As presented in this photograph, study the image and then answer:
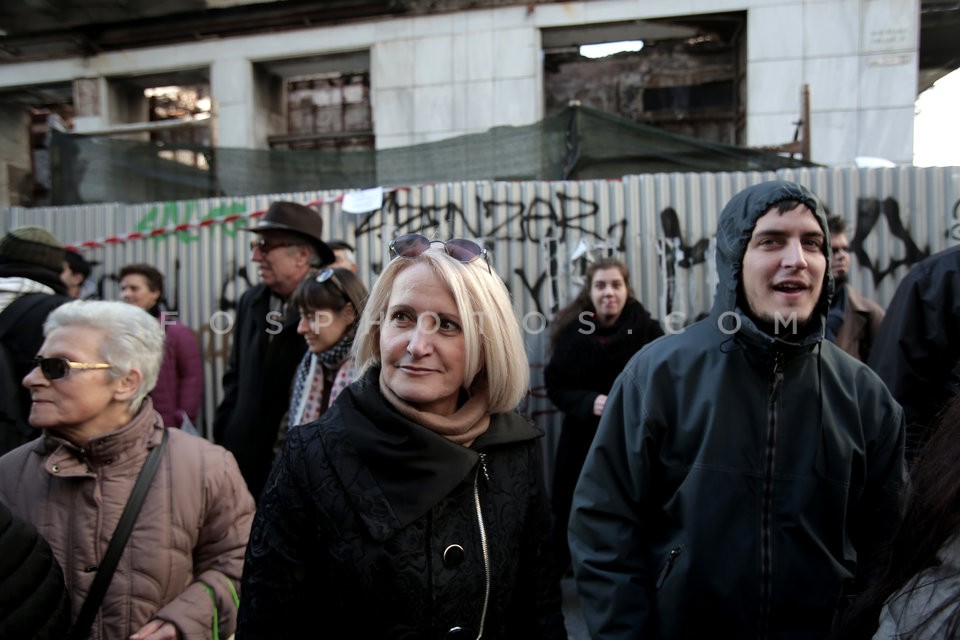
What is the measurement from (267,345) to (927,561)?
350cm

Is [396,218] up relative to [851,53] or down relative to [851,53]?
down

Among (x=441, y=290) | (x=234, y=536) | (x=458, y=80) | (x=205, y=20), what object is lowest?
(x=234, y=536)

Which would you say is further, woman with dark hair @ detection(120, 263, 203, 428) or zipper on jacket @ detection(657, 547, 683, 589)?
woman with dark hair @ detection(120, 263, 203, 428)

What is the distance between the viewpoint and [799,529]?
1.89m

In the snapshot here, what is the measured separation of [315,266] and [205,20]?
10.7 m

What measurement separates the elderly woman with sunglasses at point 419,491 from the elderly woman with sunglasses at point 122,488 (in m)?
0.72

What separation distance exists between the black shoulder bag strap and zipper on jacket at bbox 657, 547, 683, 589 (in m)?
1.71

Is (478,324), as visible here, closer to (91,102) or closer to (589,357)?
(589,357)

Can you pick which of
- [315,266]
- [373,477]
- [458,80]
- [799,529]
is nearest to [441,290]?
[373,477]

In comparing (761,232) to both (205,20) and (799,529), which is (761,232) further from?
(205,20)

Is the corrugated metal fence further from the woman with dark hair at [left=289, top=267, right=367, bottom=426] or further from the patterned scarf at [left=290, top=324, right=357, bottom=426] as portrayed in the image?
the patterned scarf at [left=290, top=324, right=357, bottom=426]

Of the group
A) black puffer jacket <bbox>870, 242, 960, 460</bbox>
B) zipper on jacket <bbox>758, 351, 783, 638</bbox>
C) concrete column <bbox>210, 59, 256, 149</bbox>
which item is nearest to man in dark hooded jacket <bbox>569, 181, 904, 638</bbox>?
zipper on jacket <bbox>758, 351, 783, 638</bbox>

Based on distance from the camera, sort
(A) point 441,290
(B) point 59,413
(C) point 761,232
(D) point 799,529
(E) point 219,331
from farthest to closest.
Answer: (E) point 219,331 < (B) point 59,413 < (C) point 761,232 < (D) point 799,529 < (A) point 441,290

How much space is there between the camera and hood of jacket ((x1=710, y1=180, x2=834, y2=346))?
2.00 m
